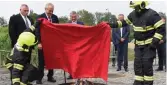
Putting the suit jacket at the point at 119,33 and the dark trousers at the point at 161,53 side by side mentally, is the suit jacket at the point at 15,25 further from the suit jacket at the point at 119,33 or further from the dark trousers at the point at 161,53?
the dark trousers at the point at 161,53

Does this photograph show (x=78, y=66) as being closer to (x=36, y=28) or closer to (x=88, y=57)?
(x=88, y=57)

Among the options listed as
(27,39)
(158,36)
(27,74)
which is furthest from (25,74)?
(158,36)

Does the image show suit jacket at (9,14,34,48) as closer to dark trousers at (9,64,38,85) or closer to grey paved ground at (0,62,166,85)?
grey paved ground at (0,62,166,85)

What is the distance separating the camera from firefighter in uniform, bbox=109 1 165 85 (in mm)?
8562

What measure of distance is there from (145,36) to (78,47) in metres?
1.66

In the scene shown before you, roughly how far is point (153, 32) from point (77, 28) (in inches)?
72.4

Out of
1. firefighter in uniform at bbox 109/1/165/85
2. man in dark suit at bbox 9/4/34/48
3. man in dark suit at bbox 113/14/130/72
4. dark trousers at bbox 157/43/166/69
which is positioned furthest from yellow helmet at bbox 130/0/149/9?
dark trousers at bbox 157/43/166/69

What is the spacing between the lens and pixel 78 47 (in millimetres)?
9328

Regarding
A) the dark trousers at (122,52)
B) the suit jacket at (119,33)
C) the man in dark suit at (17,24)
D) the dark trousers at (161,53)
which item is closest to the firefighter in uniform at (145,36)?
the man in dark suit at (17,24)

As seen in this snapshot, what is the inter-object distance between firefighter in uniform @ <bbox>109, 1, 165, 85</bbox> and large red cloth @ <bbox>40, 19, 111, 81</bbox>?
2.35 feet

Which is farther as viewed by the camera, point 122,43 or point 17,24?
point 122,43

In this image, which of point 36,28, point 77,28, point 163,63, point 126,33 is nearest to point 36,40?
point 36,28

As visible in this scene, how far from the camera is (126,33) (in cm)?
1348

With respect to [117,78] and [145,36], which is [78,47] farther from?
[117,78]
